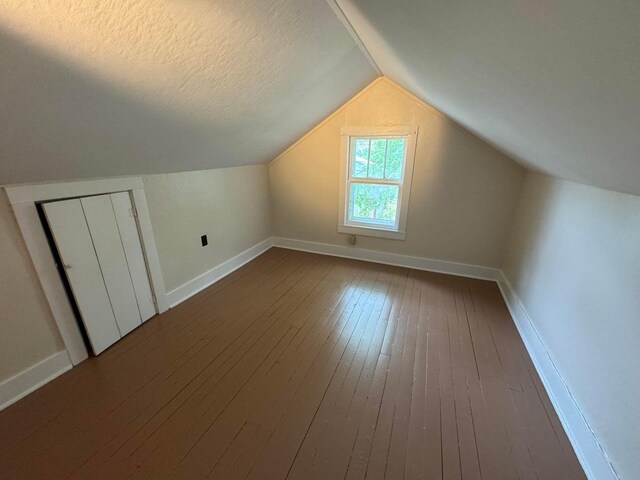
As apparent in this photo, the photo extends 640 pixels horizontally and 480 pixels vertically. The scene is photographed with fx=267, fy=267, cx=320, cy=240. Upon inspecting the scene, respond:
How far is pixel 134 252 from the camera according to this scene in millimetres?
2145

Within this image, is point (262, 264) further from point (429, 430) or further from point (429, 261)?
point (429, 430)

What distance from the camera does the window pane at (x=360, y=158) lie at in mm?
3215

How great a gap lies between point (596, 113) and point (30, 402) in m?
2.86

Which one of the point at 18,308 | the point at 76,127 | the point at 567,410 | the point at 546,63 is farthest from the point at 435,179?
the point at 18,308

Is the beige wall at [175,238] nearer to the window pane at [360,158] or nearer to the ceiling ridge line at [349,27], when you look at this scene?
the window pane at [360,158]

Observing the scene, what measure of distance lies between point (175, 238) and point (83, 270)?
30.7 inches

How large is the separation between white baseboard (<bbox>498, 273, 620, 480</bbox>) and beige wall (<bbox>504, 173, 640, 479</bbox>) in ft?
0.12

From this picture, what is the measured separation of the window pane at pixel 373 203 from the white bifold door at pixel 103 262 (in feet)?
7.83

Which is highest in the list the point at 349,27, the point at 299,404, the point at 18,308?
the point at 349,27

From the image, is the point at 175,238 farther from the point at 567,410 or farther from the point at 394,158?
the point at 567,410

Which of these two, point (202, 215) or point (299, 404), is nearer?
point (299, 404)

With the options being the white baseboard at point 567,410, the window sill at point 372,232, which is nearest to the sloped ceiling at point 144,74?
the window sill at point 372,232

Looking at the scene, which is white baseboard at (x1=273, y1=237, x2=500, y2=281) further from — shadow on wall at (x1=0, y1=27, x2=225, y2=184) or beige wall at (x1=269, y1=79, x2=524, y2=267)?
shadow on wall at (x1=0, y1=27, x2=225, y2=184)

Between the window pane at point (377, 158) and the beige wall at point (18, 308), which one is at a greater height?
the window pane at point (377, 158)
